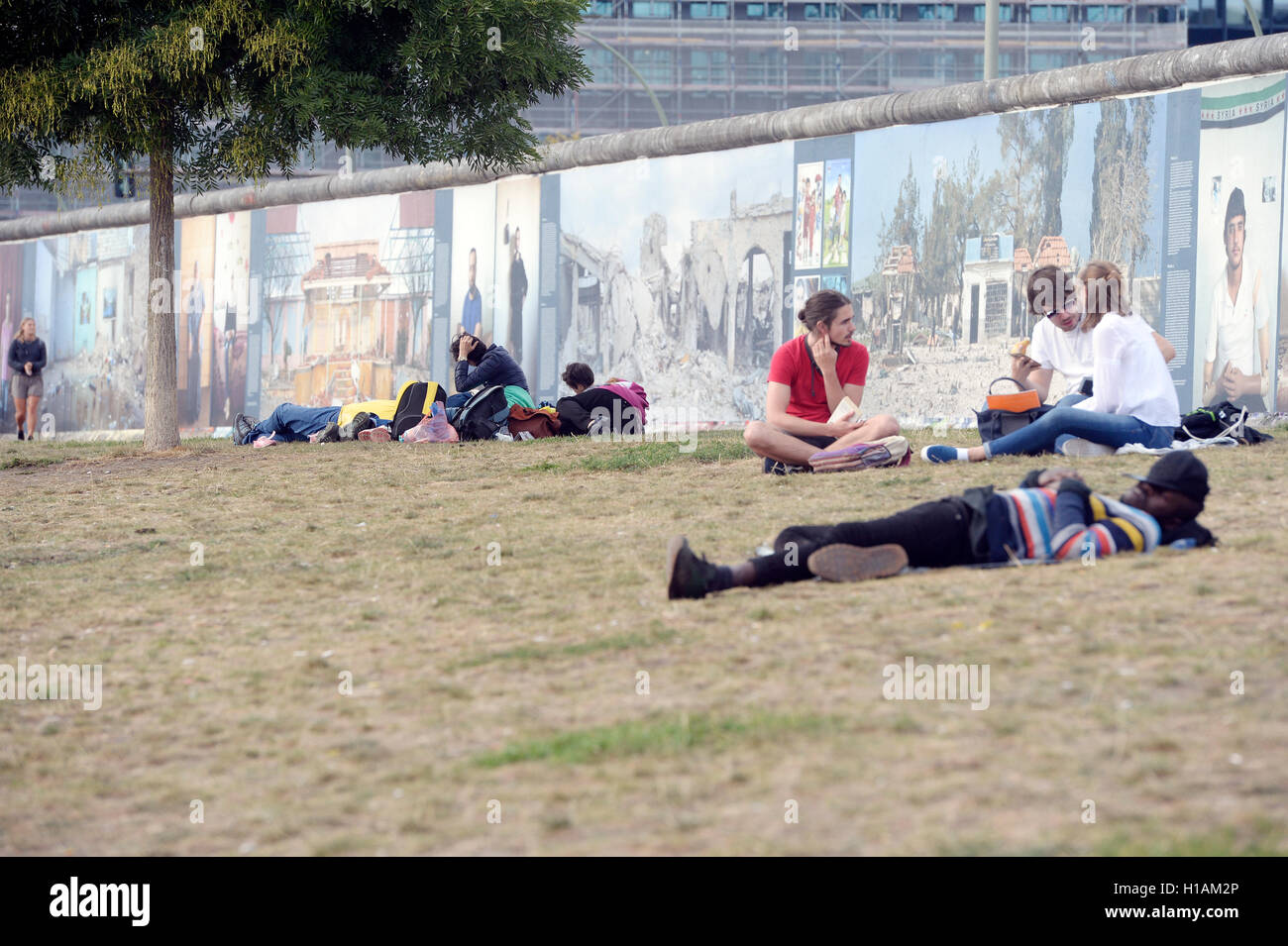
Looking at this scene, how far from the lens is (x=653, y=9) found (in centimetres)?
5959

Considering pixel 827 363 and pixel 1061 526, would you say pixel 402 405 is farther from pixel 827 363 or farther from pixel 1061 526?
pixel 1061 526

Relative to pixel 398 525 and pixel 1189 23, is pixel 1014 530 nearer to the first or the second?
pixel 398 525

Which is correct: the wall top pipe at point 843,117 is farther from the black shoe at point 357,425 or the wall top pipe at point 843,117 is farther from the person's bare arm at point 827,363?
the person's bare arm at point 827,363

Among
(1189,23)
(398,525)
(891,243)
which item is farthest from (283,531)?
(1189,23)

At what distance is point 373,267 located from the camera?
22.3 metres

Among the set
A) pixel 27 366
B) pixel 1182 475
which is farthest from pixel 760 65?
pixel 1182 475

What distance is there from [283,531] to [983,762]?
5.80 meters

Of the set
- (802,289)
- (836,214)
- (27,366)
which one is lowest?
(27,366)

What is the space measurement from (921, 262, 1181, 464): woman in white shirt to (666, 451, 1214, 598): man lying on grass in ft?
11.5

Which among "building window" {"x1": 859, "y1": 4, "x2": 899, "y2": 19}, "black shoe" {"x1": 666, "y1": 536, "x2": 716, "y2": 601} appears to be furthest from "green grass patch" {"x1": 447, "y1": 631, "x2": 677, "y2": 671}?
"building window" {"x1": 859, "y1": 4, "x2": 899, "y2": 19}

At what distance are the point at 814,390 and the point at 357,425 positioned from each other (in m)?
6.06

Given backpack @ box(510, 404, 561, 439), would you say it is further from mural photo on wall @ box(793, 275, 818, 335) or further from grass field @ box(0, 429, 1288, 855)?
grass field @ box(0, 429, 1288, 855)

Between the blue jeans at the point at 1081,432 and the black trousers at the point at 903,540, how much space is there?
3866 mm

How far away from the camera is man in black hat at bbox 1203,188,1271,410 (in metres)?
13.2
